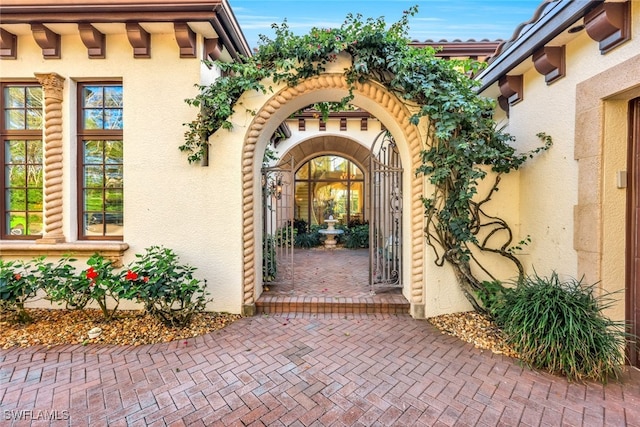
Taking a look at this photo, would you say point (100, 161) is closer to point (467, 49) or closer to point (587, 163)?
point (587, 163)

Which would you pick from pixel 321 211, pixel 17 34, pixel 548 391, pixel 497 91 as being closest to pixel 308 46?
pixel 497 91

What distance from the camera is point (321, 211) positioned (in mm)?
10641

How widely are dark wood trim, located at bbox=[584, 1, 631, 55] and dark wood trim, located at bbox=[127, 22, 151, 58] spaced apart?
4.87 m

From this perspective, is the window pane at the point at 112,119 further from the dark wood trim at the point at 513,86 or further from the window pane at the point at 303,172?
the window pane at the point at 303,172

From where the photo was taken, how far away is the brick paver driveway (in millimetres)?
1961

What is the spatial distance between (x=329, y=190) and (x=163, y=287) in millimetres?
8015

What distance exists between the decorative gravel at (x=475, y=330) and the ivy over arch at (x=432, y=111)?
202mm

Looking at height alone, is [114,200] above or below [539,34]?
below

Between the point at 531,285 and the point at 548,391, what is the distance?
102cm

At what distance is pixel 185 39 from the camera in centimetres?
345

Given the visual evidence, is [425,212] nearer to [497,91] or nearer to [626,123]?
[626,123]

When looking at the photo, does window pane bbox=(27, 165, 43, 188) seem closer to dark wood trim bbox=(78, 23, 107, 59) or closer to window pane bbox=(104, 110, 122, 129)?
window pane bbox=(104, 110, 122, 129)

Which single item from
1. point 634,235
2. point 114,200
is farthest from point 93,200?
point 634,235

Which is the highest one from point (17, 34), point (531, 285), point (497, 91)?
point (17, 34)
